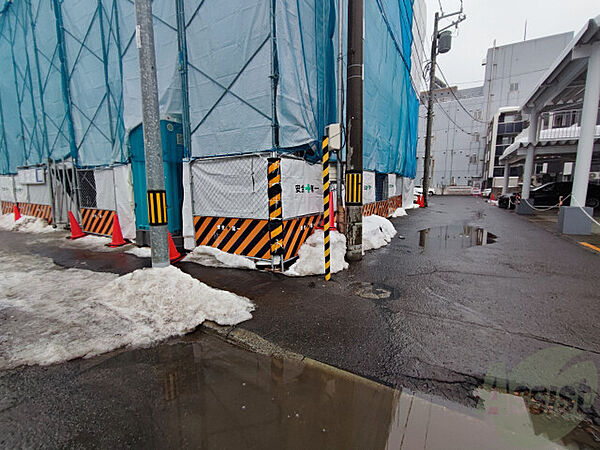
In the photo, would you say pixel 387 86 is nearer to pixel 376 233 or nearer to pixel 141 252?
pixel 376 233

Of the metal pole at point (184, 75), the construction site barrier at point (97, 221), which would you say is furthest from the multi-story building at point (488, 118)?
the construction site barrier at point (97, 221)

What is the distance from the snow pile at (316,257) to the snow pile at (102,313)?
1.51 metres

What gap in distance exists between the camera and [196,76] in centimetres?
609

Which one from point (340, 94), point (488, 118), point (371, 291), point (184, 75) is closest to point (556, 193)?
→ point (340, 94)

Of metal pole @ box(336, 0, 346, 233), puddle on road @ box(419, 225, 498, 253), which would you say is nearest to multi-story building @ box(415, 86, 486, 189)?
puddle on road @ box(419, 225, 498, 253)

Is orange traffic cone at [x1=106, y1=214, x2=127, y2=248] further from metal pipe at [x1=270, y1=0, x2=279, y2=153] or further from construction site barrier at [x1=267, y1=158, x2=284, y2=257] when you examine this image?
metal pipe at [x1=270, y1=0, x2=279, y2=153]

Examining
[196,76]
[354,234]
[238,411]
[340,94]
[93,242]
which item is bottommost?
[238,411]

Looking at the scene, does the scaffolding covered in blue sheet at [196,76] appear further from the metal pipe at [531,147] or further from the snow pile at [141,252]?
the metal pipe at [531,147]

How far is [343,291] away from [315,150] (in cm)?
321

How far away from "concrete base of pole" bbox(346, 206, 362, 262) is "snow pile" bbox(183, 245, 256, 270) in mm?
1926

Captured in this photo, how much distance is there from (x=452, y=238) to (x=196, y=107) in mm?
7596

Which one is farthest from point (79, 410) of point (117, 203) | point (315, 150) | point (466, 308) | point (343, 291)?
point (117, 203)

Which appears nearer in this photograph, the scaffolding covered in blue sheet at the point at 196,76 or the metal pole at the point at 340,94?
the scaffolding covered in blue sheet at the point at 196,76

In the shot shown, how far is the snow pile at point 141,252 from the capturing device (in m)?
6.57
